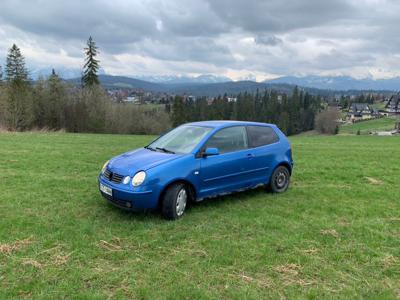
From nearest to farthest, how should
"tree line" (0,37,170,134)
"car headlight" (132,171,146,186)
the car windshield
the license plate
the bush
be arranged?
"car headlight" (132,171,146,186), the license plate, the car windshield, "tree line" (0,37,170,134), the bush

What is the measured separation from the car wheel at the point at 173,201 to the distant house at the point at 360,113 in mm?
119096

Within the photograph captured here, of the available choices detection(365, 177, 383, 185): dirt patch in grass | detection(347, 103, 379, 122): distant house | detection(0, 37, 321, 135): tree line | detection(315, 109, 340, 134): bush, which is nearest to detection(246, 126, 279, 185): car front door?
detection(365, 177, 383, 185): dirt patch in grass

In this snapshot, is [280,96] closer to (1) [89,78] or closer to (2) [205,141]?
(1) [89,78]

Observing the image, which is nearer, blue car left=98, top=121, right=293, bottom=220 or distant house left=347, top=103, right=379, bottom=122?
blue car left=98, top=121, right=293, bottom=220

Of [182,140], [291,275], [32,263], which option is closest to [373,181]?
[182,140]

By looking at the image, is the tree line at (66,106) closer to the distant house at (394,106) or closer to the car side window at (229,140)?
the car side window at (229,140)

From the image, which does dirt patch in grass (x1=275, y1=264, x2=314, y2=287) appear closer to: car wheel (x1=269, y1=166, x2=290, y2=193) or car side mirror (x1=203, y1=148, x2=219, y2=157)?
car side mirror (x1=203, y1=148, x2=219, y2=157)

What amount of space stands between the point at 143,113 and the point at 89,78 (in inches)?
355

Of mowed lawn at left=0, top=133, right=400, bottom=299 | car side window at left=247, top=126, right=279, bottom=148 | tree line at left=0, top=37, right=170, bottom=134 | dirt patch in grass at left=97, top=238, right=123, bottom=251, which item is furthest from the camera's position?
tree line at left=0, top=37, right=170, bottom=134

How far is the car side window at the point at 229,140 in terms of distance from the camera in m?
6.73

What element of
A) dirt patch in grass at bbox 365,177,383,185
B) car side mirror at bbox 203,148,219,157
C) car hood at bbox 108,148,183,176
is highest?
car side mirror at bbox 203,148,219,157

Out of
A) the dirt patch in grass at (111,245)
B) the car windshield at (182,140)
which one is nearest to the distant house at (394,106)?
the car windshield at (182,140)

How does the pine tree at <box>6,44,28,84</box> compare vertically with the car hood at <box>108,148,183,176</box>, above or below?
above

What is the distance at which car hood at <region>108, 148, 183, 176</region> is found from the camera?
19.1 feet
